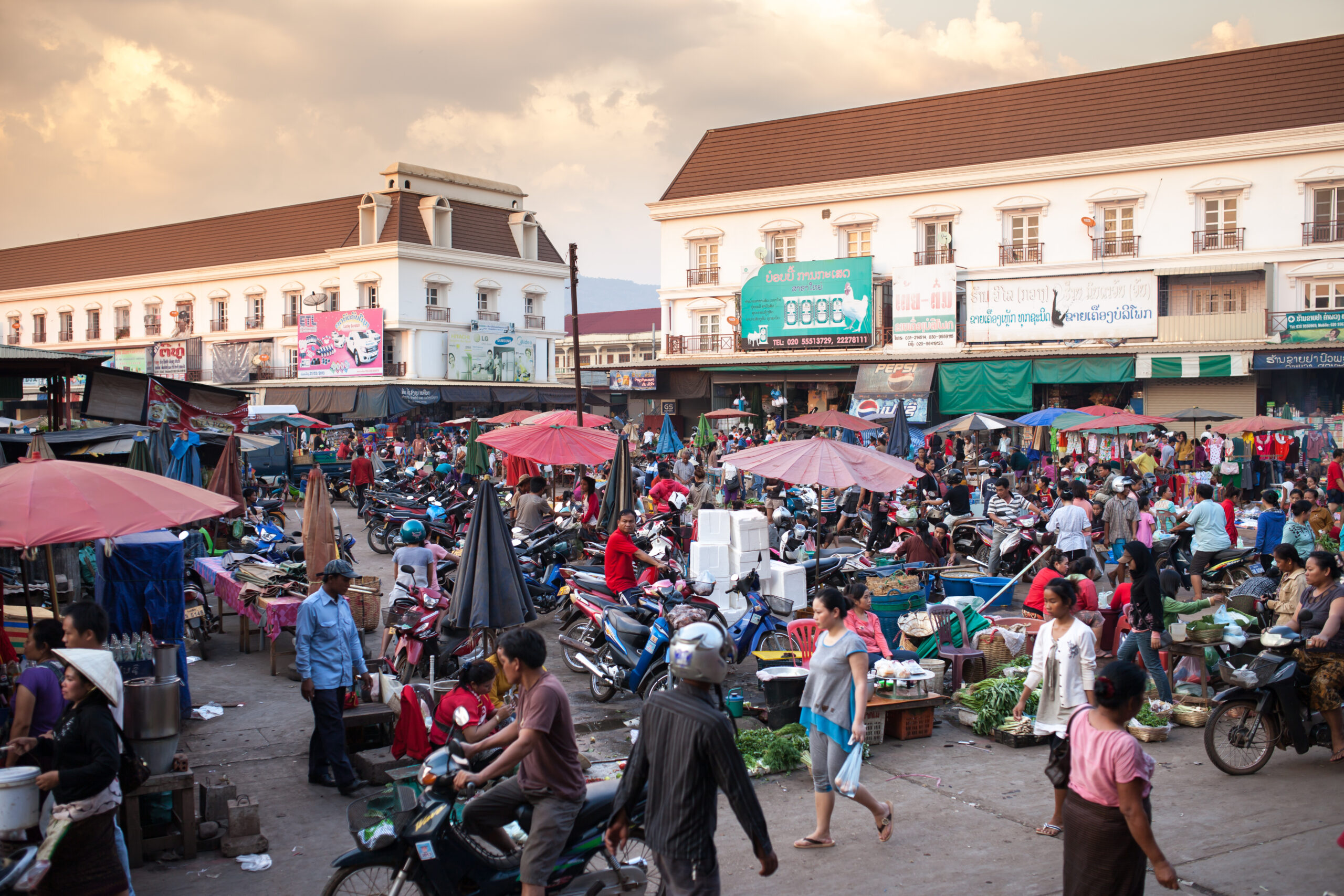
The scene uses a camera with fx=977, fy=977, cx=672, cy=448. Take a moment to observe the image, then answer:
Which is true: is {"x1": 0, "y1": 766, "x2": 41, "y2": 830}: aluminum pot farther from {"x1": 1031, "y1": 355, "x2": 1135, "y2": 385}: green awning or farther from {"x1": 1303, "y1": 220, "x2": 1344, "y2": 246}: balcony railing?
{"x1": 1303, "y1": 220, "x2": 1344, "y2": 246}: balcony railing

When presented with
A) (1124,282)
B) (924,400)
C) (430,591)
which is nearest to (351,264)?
(924,400)

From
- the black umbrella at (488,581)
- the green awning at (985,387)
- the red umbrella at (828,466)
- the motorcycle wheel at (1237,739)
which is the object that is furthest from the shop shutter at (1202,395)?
the black umbrella at (488,581)

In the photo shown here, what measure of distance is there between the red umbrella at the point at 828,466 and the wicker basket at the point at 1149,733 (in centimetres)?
322

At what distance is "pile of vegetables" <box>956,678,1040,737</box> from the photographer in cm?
745

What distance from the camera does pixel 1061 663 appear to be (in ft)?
19.6

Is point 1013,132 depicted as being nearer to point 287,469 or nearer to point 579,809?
point 287,469

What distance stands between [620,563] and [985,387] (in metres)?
22.7

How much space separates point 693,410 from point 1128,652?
29.6 m

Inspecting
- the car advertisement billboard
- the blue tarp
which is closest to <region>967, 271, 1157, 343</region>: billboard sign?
the car advertisement billboard

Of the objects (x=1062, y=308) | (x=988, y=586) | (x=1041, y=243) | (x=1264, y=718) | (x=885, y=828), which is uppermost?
(x=1041, y=243)

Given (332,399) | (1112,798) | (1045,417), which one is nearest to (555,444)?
(1112,798)

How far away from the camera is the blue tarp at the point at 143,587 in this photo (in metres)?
7.55

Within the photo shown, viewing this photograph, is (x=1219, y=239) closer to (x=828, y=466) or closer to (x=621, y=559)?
(x=828, y=466)

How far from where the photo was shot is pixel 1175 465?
2212cm
